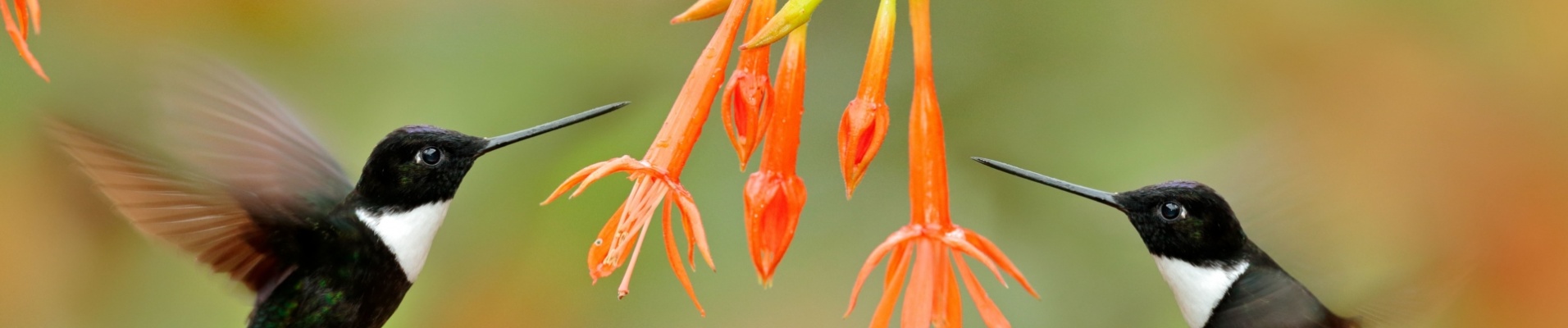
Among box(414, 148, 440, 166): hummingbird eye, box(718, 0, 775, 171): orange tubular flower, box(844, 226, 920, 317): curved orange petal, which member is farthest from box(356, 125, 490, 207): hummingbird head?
box(844, 226, 920, 317): curved orange petal

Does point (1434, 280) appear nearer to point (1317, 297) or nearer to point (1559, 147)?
point (1317, 297)

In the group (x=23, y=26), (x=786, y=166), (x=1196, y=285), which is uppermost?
(x=23, y=26)

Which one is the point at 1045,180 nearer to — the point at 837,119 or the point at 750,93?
the point at 750,93

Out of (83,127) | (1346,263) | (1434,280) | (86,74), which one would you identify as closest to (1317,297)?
(1434,280)

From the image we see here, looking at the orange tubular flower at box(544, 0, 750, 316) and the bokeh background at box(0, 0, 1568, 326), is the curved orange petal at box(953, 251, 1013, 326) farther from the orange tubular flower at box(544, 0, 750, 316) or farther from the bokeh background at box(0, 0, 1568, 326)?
the bokeh background at box(0, 0, 1568, 326)

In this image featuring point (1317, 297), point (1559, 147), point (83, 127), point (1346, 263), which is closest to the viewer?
point (83, 127)

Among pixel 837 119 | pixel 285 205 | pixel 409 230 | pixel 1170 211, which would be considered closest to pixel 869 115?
pixel 1170 211
